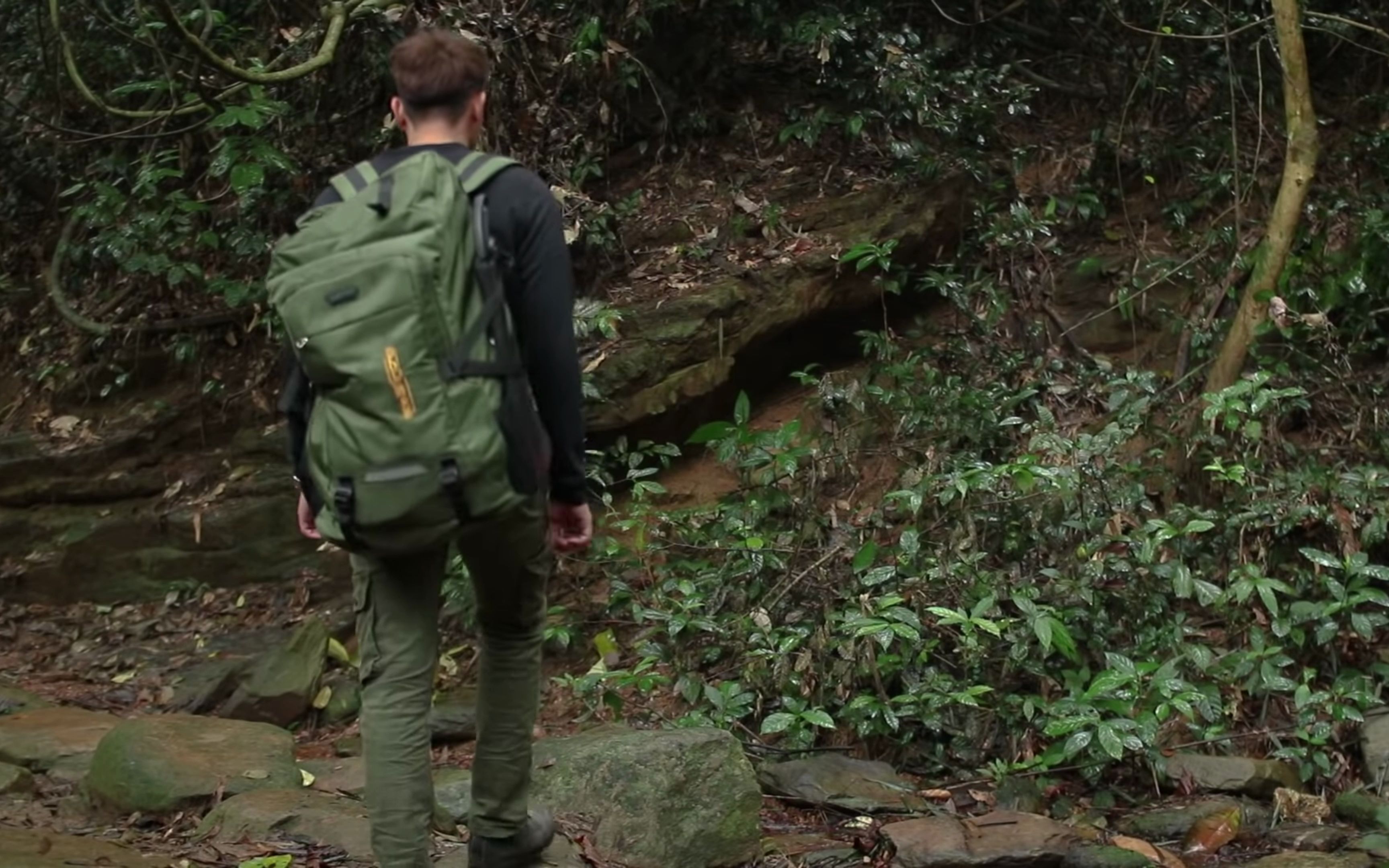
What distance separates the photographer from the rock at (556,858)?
3.79 metres

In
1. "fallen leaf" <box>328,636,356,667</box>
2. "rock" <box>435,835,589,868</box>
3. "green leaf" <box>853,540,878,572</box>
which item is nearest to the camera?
"rock" <box>435,835,589,868</box>

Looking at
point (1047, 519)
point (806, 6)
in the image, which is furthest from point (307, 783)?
point (806, 6)

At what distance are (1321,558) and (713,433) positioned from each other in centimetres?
257

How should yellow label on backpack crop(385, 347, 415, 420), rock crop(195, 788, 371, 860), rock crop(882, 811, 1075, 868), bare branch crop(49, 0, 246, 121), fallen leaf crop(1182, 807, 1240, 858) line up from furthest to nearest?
bare branch crop(49, 0, 246, 121) → fallen leaf crop(1182, 807, 1240, 858) → rock crop(882, 811, 1075, 868) → rock crop(195, 788, 371, 860) → yellow label on backpack crop(385, 347, 415, 420)

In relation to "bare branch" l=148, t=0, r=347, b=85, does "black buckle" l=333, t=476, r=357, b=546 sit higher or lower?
lower

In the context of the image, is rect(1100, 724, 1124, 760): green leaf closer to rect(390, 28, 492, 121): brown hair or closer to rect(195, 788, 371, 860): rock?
rect(195, 788, 371, 860): rock

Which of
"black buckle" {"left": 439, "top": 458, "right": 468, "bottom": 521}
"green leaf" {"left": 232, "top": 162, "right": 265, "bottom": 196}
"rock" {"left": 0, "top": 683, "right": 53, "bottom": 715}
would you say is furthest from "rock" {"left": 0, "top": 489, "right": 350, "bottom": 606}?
"black buckle" {"left": 439, "top": 458, "right": 468, "bottom": 521}

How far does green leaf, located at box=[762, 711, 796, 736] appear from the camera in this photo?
4.99 m

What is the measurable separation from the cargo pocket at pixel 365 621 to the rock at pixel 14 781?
237 centimetres

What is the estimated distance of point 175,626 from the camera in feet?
24.7

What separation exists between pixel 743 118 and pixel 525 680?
5.70 metres

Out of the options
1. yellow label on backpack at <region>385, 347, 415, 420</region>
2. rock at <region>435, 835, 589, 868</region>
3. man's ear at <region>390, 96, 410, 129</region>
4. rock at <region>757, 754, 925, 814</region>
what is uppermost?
man's ear at <region>390, 96, 410, 129</region>

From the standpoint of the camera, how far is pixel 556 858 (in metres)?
3.84

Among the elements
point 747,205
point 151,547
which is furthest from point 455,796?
point 747,205
